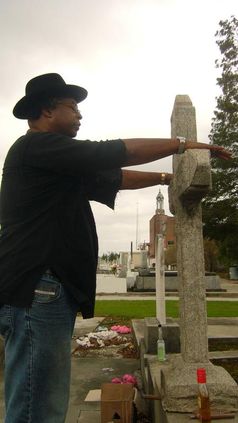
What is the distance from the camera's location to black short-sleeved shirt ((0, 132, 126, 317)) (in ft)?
5.65

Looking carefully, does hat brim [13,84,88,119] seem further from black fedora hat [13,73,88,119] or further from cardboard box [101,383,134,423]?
cardboard box [101,383,134,423]

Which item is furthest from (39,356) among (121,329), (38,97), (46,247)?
(121,329)

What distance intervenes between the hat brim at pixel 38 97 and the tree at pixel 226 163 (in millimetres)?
13134

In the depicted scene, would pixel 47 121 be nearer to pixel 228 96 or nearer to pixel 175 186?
pixel 175 186

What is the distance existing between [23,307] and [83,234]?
400 mm

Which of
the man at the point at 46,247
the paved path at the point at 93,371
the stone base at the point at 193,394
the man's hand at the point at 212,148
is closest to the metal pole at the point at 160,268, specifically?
the paved path at the point at 93,371

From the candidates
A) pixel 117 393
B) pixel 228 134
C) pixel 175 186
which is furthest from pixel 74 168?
pixel 228 134

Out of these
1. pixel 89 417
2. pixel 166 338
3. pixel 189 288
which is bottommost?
pixel 89 417

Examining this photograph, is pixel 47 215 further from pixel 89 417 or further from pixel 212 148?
pixel 89 417

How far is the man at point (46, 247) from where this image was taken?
1.67 metres

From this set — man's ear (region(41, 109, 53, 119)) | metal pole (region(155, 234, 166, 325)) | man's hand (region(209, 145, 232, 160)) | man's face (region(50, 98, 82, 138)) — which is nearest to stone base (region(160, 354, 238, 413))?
man's hand (region(209, 145, 232, 160))

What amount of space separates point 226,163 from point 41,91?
18407 millimetres

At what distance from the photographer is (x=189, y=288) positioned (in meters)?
2.99

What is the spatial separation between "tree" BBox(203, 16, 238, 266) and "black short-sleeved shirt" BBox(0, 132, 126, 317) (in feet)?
44.2
